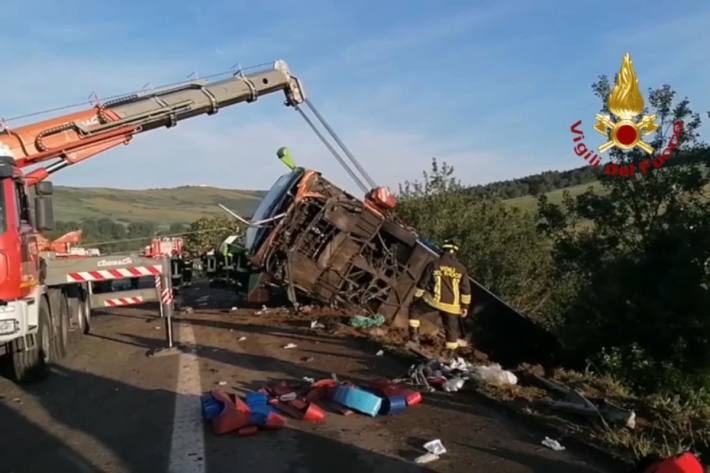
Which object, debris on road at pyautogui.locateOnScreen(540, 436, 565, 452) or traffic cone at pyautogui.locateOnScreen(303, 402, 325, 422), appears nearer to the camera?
debris on road at pyautogui.locateOnScreen(540, 436, 565, 452)

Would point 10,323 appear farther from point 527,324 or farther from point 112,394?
point 527,324

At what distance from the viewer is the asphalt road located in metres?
5.00

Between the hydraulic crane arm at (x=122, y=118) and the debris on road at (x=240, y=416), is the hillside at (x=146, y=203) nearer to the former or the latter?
the hydraulic crane arm at (x=122, y=118)

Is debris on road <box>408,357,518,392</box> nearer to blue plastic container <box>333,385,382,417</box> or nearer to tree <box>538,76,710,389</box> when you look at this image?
blue plastic container <box>333,385,382,417</box>

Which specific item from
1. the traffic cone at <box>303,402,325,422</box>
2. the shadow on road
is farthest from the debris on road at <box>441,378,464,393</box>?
the shadow on road

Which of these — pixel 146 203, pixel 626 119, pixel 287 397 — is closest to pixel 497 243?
pixel 626 119

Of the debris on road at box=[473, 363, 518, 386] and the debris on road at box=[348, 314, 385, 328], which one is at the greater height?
the debris on road at box=[473, 363, 518, 386]

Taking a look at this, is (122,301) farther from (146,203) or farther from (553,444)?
(146,203)

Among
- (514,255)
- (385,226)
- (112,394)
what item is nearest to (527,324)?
(385,226)

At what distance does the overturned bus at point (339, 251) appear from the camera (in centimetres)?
1223

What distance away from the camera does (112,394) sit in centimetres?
762

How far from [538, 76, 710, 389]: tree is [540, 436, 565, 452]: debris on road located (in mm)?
3823

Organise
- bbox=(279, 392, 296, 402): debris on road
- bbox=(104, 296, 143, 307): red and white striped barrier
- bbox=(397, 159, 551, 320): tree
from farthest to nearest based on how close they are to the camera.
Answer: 1. bbox=(397, 159, 551, 320): tree
2. bbox=(104, 296, 143, 307): red and white striped barrier
3. bbox=(279, 392, 296, 402): debris on road

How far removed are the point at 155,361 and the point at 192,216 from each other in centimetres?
3753
